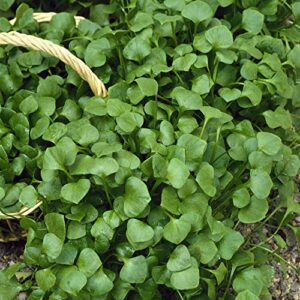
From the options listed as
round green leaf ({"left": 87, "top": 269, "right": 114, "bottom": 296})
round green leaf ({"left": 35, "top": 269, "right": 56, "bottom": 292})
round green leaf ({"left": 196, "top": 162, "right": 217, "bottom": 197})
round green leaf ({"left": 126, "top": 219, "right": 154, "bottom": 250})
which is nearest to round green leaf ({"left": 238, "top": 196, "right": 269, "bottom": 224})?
round green leaf ({"left": 196, "top": 162, "right": 217, "bottom": 197})

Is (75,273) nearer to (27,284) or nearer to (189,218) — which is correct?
(27,284)

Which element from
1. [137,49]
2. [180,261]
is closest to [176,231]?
[180,261]

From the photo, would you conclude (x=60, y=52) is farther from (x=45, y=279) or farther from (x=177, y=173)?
(x=45, y=279)

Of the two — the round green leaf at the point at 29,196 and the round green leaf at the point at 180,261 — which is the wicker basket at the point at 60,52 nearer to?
the round green leaf at the point at 29,196

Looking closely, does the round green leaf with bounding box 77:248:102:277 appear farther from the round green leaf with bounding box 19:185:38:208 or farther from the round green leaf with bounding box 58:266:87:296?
the round green leaf with bounding box 19:185:38:208

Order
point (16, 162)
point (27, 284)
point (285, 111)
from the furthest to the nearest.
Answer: point (285, 111)
point (16, 162)
point (27, 284)

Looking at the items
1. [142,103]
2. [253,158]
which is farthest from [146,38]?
[253,158]

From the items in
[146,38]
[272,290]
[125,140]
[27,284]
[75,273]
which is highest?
[146,38]
